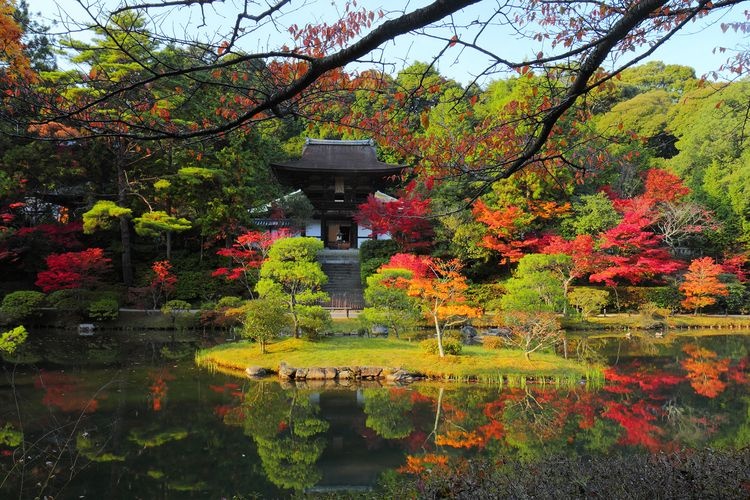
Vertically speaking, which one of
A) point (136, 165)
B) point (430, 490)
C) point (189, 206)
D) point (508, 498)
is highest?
point (136, 165)

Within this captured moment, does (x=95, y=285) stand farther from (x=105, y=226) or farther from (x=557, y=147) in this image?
(x=557, y=147)

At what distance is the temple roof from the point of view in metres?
22.0

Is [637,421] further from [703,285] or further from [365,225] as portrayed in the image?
[365,225]

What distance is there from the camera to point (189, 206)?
19.5 metres

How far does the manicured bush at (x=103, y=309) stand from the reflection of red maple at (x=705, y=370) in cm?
1500

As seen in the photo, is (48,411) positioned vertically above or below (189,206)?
below

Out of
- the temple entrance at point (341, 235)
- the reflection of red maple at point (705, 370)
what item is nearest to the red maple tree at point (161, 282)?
the temple entrance at point (341, 235)

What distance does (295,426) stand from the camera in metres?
6.61

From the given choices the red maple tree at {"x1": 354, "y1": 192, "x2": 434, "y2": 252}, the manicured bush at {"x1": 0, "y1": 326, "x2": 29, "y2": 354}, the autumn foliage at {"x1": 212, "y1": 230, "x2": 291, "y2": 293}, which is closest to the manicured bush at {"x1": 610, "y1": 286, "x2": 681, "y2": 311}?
the red maple tree at {"x1": 354, "y1": 192, "x2": 434, "y2": 252}

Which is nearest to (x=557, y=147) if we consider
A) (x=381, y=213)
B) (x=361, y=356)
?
(x=361, y=356)

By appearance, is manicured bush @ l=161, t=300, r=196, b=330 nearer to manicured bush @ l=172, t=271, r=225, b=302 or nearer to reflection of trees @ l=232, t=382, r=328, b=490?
manicured bush @ l=172, t=271, r=225, b=302

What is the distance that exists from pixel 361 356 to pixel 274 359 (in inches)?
68.4

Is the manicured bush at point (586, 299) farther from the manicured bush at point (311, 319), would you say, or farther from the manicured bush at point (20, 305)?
the manicured bush at point (20, 305)

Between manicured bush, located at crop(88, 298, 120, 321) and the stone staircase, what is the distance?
6702mm
